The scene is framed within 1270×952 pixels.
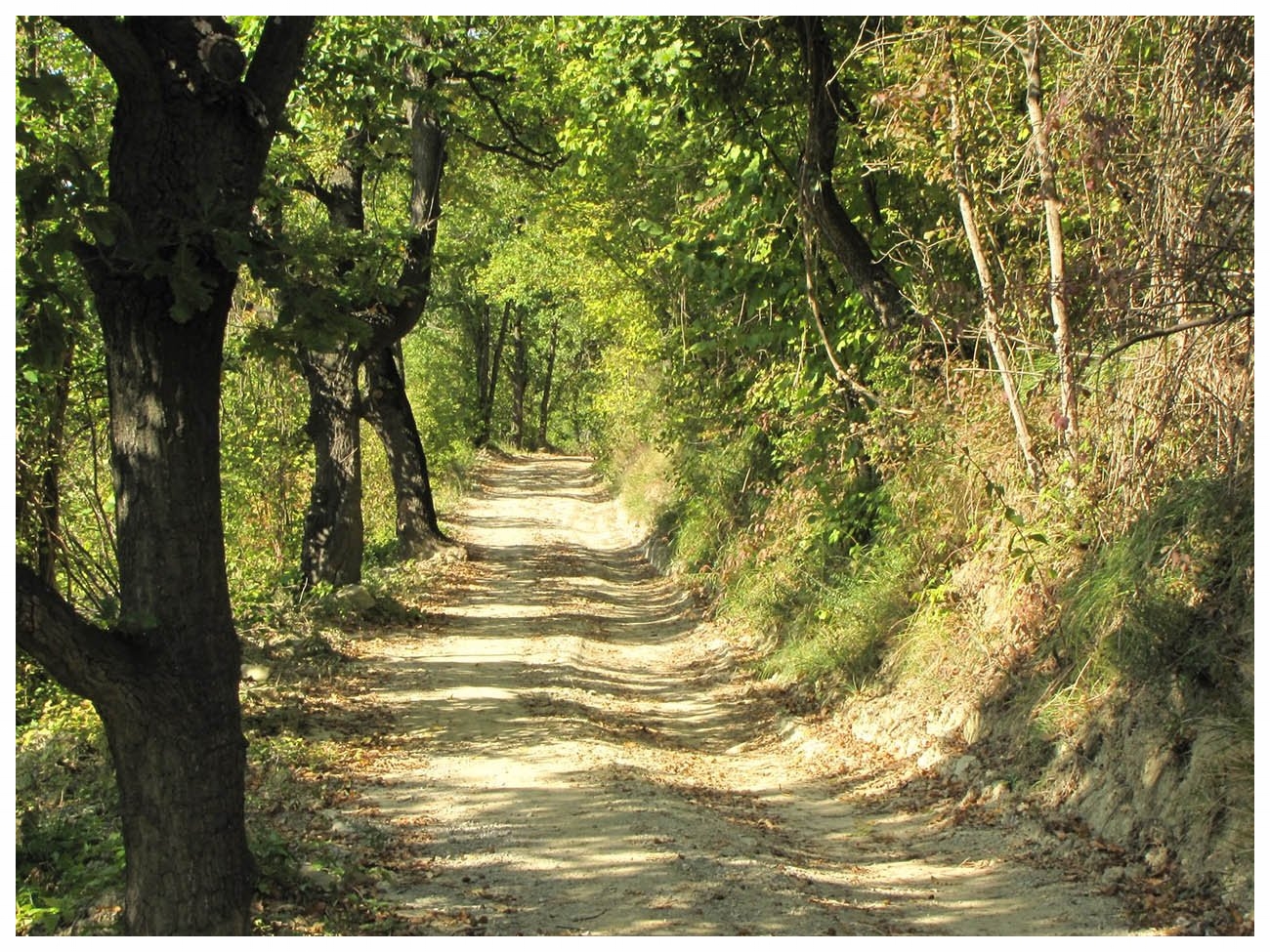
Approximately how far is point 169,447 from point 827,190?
22.6 feet

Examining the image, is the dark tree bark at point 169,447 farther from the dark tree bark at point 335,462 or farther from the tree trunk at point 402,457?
the tree trunk at point 402,457

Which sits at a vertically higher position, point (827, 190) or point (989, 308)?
point (827, 190)

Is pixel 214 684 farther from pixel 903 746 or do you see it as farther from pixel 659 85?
pixel 659 85

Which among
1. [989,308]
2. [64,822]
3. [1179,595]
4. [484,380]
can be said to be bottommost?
[64,822]

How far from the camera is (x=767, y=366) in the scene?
46.1 ft

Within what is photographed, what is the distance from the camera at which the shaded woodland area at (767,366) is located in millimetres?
4691

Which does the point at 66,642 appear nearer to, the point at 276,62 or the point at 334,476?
the point at 276,62

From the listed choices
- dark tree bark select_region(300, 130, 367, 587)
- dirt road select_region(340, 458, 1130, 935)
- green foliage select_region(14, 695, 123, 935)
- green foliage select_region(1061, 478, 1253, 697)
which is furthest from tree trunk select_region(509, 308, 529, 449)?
green foliage select_region(1061, 478, 1253, 697)

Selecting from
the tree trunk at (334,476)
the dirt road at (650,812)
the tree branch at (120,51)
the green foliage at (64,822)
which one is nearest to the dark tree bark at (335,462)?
the tree trunk at (334,476)

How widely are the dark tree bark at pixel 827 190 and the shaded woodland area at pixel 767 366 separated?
0.13ft

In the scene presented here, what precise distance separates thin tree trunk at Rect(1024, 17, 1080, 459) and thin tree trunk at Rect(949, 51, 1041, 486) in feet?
1.07

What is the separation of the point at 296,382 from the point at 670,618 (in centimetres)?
665

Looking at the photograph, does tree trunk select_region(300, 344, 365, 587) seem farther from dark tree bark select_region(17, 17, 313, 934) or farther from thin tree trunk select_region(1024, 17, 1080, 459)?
dark tree bark select_region(17, 17, 313, 934)

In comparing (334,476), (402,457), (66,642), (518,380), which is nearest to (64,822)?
(66,642)
